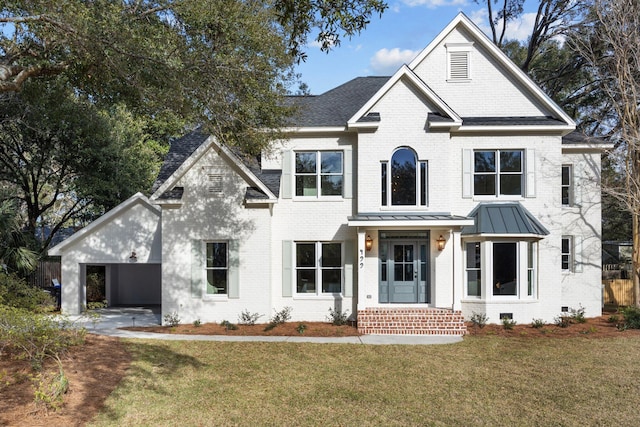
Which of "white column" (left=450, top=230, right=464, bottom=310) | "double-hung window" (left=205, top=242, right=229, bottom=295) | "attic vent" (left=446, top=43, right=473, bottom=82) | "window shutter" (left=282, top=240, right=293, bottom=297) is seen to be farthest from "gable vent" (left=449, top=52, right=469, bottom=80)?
"double-hung window" (left=205, top=242, right=229, bottom=295)

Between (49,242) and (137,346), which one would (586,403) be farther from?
(49,242)

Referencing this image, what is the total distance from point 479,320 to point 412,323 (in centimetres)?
252

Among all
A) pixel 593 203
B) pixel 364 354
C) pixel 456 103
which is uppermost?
pixel 456 103

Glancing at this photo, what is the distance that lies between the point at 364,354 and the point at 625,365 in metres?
5.92

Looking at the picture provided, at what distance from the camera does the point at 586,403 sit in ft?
25.4

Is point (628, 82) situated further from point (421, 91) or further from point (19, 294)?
point (19, 294)

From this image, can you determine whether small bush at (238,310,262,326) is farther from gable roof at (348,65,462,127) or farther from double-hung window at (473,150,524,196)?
double-hung window at (473,150,524,196)

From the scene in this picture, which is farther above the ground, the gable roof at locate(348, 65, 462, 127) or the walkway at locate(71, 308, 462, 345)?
the gable roof at locate(348, 65, 462, 127)

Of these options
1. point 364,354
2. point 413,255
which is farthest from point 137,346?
point 413,255

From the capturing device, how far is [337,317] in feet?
49.8

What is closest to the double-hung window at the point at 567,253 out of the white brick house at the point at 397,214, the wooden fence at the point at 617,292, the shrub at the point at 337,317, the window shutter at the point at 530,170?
the white brick house at the point at 397,214

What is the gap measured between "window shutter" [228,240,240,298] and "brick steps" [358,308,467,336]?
420 centimetres

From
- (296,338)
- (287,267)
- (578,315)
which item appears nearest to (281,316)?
(287,267)

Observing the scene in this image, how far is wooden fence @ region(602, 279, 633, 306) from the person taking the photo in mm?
21672
